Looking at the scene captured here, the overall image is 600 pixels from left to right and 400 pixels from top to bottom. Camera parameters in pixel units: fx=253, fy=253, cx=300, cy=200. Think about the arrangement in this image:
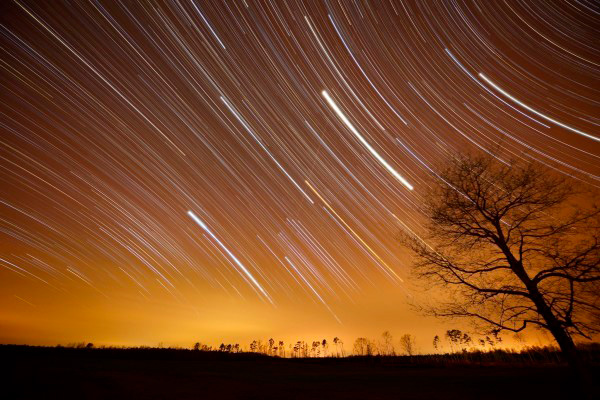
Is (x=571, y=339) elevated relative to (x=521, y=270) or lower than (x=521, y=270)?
lower

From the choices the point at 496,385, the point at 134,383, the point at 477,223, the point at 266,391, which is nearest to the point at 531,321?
the point at 477,223

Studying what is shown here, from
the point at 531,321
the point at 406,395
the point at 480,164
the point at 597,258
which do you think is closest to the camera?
the point at 597,258

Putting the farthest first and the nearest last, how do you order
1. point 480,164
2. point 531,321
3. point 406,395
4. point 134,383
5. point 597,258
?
point 480,164, point 134,383, point 406,395, point 531,321, point 597,258

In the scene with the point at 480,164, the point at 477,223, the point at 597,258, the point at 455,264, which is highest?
the point at 480,164

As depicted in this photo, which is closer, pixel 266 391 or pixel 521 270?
pixel 521 270

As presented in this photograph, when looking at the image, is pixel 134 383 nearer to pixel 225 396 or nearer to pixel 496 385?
pixel 225 396

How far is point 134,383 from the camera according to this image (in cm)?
905

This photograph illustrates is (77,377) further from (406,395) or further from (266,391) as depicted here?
(406,395)

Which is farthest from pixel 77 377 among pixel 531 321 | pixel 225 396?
pixel 531 321

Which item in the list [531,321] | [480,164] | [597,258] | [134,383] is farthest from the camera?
[480,164]

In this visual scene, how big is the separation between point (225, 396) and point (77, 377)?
20.3 ft

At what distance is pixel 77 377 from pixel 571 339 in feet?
54.1

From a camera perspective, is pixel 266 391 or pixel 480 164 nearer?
pixel 266 391

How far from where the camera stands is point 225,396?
25.9 ft
